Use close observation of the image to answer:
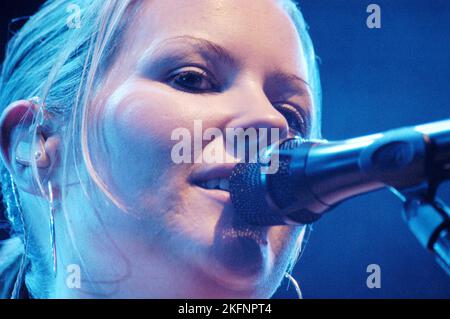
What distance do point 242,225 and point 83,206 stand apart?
0.28 metres

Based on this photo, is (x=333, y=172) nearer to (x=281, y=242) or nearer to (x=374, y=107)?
(x=281, y=242)

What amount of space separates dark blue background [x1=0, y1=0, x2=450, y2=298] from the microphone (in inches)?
29.6

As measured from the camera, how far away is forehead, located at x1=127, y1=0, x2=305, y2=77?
2.66ft

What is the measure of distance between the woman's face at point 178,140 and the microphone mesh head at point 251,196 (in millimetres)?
28

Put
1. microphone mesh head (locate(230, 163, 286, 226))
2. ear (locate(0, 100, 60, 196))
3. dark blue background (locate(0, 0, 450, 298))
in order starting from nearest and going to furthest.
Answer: microphone mesh head (locate(230, 163, 286, 226)) < ear (locate(0, 100, 60, 196)) < dark blue background (locate(0, 0, 450, 298))

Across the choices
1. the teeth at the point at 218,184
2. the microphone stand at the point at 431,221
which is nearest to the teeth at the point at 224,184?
the teeth at the point at 218,184

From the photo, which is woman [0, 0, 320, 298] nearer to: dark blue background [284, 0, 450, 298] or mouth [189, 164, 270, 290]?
mouth [189, 164, 270, 290]

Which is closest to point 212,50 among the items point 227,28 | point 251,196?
point 227,28

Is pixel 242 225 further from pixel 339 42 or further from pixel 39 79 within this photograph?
pixel 339 42

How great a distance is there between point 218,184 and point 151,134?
0.42 ft

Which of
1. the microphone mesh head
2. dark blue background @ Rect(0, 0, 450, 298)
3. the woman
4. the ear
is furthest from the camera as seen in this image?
dark blue background @ Rect(0, 0, 450, 298)

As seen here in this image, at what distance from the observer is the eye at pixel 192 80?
0.81m

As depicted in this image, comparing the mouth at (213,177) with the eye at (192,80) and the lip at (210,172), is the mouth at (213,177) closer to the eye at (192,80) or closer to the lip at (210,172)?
the lip at (210,172)

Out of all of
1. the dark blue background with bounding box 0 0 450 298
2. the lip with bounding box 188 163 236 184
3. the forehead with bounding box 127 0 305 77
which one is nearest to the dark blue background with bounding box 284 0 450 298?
the dark blue background with bounding box 0 0 450 298
